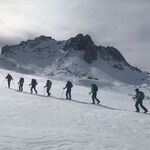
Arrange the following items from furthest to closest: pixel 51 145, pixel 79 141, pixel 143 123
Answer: pixel 143 123
pixel 79 141
pixel 51 145

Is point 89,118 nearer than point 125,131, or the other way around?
point 125,131

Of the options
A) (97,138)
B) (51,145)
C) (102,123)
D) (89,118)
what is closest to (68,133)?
(97,138)

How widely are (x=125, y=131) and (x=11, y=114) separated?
5.94 metres

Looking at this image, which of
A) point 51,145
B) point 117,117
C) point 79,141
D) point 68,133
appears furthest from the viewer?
point 117,117

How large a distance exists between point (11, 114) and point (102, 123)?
4585 millimetres

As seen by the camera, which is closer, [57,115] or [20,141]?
[20,141]

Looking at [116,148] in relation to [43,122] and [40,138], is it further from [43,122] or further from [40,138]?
[43,122]

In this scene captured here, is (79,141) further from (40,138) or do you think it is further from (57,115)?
(57,115)

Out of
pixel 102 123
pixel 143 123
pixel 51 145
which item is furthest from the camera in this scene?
pixel 143 123

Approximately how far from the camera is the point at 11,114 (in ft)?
69.9

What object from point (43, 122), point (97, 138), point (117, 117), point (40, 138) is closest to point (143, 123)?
point (117, 117)

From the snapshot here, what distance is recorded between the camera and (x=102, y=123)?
20.9m

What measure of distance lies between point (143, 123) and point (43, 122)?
5.73m

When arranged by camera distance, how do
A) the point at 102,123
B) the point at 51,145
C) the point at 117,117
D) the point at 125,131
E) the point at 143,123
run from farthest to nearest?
the point at 117,117
the point at 143,123
the point at 102,123
the point at 125,131
the point at 51,145
